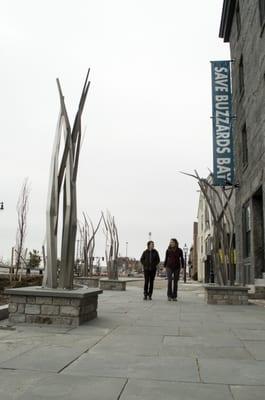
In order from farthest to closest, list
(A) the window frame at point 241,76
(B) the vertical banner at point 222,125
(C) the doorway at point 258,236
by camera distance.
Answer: (B) the vertical banner at point 222,125, (A) the window frame at point 241,76, (C) the doorway at point 258,236

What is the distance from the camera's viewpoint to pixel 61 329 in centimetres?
666

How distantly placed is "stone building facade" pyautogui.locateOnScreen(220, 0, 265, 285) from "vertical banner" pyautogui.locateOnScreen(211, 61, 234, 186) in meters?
0.30

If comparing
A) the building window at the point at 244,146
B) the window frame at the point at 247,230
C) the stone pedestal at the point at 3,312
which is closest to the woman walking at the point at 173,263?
the stone pedestal at the point at 3,312

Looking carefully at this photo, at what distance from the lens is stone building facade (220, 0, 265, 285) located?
50.1 feet

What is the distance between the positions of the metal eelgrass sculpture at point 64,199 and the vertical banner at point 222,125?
12372 mm

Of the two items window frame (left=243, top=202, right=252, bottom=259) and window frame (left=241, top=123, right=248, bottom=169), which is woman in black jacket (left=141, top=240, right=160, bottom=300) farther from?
window frame (left=241, top=123, right=248, bottom=169)

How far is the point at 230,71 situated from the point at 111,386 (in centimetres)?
1992

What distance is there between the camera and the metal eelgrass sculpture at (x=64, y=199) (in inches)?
300

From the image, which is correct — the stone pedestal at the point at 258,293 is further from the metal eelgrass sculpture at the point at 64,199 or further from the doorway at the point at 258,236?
the metal eelgrass sculpture at the point at 64,199

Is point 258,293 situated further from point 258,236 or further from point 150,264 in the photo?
point 150,264

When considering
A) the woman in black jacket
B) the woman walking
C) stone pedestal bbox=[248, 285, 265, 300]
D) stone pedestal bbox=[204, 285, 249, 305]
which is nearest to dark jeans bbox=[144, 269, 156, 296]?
the woman in black jacket

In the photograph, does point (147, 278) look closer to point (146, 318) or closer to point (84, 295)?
point (146, 318)

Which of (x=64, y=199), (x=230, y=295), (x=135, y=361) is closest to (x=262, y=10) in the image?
(x=230, y=295)

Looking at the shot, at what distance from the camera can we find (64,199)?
789 cm
